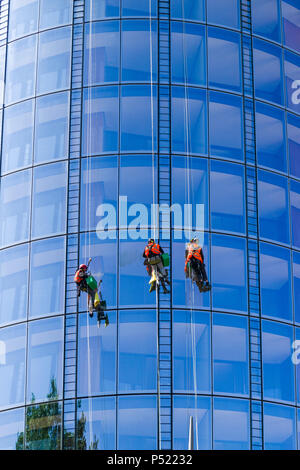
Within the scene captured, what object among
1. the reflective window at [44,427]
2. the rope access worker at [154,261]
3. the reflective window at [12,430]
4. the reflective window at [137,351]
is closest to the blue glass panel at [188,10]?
the rope access worker at [154,261]

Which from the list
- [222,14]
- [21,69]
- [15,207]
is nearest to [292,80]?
[222,14]

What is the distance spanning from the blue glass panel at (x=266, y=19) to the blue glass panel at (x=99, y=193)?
9.74m

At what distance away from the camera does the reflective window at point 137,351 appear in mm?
67812

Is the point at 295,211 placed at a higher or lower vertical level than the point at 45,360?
higher

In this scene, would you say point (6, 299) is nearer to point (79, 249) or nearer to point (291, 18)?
point (79, 249)

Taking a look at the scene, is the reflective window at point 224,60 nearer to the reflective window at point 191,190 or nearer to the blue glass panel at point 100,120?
the reflective window at point 191,190

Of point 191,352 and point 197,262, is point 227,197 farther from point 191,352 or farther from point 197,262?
point 191,352

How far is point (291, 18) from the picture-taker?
3017 inches

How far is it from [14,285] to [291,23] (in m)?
18.2

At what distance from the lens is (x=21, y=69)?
2953 inches

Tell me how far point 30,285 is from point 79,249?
8.84ft

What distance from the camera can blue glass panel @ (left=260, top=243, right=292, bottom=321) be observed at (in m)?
70.9
